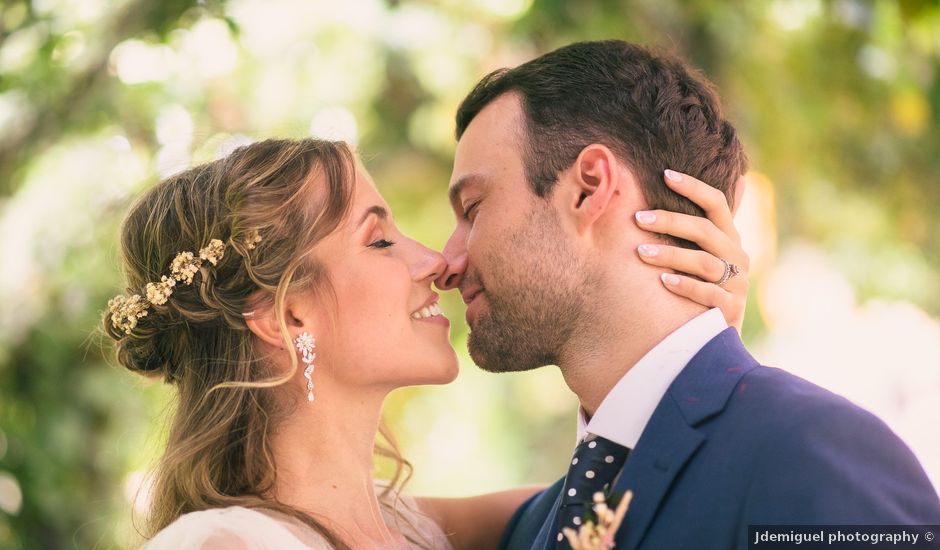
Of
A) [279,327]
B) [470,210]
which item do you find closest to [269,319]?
[279,327]

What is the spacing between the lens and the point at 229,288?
3.14 meters

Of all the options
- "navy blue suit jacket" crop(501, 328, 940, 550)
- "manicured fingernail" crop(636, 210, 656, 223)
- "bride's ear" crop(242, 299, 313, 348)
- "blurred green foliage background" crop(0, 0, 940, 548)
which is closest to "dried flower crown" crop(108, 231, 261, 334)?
"bride's ear" crop(242, 299, 313, 348)

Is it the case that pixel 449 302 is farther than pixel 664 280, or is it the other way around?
pixel 449 302

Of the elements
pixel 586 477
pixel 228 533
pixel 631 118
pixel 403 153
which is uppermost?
pixel 631 118

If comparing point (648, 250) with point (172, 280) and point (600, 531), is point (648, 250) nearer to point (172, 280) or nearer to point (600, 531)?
point (600, 531)

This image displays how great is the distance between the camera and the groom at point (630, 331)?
7.66 feet

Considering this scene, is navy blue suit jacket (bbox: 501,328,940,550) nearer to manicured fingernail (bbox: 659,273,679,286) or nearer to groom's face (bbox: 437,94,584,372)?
manicured fingernail (bbox: 659,273,679,286)

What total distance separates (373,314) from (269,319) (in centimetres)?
32

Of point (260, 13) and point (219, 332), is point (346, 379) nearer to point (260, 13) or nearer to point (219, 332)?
point (219, 332)

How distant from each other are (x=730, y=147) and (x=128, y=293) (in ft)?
6.51

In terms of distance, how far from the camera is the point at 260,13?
7.02 meters

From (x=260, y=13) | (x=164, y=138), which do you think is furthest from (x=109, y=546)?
(x=260, y=13)

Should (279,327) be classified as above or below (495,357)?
below

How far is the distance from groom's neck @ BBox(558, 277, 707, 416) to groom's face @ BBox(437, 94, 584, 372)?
0.27ft
